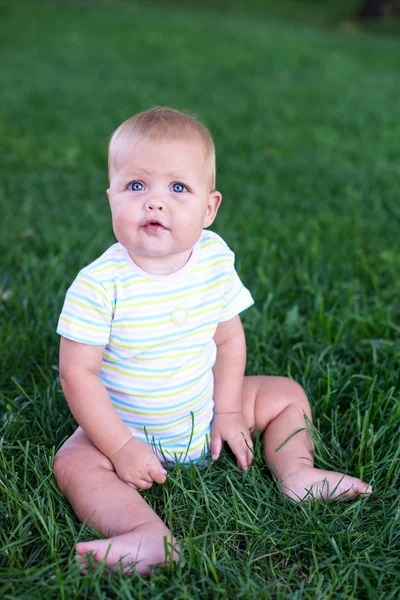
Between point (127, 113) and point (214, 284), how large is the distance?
15.8 feet

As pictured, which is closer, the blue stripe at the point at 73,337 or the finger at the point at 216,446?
the blue stripe at the point at 73,337

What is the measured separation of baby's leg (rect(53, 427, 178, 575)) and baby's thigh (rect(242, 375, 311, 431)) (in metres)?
0.51

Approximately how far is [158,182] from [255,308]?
45.2 inches

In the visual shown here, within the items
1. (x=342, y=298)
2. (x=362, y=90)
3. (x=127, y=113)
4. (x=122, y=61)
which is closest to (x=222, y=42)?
(x=122, y=61)

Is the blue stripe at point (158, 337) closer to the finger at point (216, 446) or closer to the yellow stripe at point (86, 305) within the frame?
the yellow stripe at point (86, 305)

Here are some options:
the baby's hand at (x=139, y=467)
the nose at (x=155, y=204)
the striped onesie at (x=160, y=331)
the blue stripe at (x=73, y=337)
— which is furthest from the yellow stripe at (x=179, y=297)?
the baby's hand at (x=139, y=467)

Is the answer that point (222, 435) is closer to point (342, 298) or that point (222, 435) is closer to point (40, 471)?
point (40, 471)

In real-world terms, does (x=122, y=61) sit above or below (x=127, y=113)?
above

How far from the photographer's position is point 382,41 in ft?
46.0

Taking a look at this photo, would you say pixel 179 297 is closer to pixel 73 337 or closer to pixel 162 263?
pixel 162 263

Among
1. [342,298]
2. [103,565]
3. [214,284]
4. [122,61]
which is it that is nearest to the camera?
[103,565]

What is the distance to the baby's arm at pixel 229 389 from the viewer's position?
6.34 ft

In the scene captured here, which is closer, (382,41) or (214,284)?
(214,284)

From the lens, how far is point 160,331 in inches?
71.2
